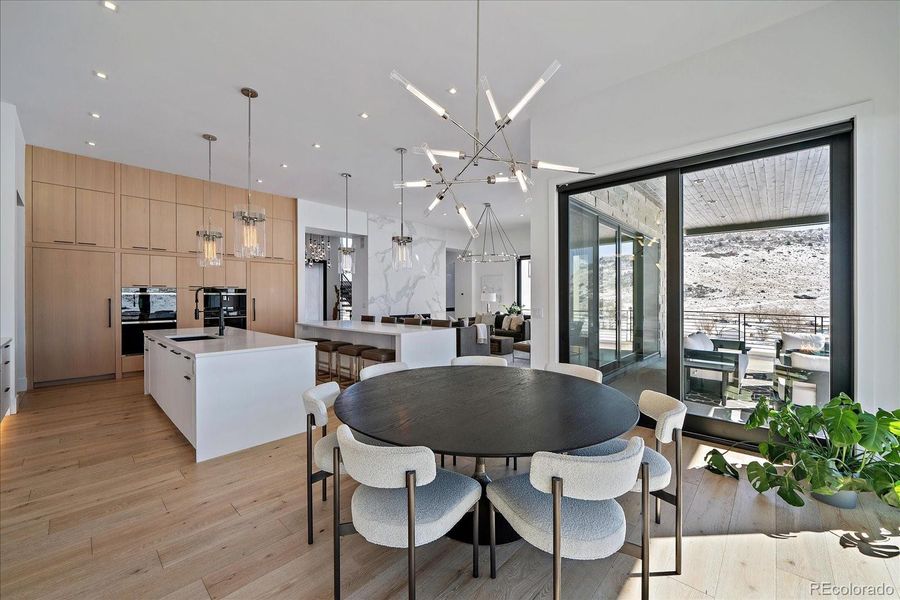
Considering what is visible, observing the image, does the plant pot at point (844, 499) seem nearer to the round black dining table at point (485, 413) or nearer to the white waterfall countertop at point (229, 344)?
the round black dining table at point (485, 413)

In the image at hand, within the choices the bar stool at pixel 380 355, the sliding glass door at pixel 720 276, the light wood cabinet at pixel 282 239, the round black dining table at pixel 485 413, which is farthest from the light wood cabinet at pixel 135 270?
the sliding glass door at pixel 720 276

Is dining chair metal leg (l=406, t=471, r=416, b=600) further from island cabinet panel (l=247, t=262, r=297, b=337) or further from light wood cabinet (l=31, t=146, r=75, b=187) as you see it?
light wood cabinet (l=31, t=146, r=75, b=187)

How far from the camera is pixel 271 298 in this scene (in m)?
7.18

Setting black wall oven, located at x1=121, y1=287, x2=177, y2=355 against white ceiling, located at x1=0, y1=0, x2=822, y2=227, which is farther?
black wall oven, located at x1=121, y1=287, x2=177, y2=355

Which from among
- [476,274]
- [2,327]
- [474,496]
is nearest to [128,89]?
[2,327]

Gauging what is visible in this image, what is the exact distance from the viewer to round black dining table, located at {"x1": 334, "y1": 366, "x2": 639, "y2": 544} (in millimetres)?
1405

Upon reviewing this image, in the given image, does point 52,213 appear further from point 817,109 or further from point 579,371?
point 817,109

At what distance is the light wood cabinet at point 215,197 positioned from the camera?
639 cm

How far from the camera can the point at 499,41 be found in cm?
282

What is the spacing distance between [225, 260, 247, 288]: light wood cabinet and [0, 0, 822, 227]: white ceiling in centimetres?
230

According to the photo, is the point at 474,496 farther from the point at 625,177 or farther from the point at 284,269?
the point at 284,269

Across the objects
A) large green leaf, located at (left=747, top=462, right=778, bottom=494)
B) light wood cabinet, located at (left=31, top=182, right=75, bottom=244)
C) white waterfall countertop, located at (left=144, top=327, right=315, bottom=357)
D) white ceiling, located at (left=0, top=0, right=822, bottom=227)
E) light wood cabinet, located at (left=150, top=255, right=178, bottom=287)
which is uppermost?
white ceiling, located at (left=0, top=0, right=822, bottom=227)

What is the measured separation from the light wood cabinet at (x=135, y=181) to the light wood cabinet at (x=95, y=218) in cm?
23

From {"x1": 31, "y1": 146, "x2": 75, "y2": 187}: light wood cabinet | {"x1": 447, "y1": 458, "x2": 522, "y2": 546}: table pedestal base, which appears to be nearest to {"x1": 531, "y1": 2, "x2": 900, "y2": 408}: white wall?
{"x1": 447, "y1": 458, "x2": 522, "y2": 546}: table pedestal base
